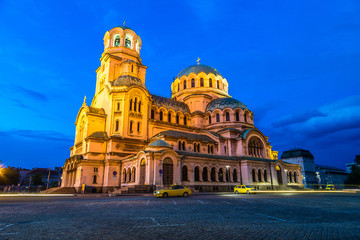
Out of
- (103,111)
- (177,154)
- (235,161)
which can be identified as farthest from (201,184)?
(103,111)

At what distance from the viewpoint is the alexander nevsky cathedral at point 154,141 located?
33156 mm

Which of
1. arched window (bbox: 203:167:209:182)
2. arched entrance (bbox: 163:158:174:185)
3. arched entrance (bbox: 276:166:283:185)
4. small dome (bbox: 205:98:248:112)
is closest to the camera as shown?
arched entrance (bbox: 163:158:174:185)

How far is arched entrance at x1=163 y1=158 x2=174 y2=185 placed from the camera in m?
30.8

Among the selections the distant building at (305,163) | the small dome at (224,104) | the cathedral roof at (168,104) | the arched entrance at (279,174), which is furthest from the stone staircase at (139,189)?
the distant building at (305,163)

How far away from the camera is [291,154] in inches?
3506

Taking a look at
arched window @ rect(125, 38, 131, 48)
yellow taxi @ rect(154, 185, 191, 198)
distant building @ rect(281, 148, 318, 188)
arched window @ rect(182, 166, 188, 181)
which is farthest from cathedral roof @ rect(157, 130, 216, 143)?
distant building @ rect(281, 148, 318, 188)

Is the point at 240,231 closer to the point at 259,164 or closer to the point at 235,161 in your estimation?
the point at 235,161

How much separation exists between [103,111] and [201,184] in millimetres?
21367

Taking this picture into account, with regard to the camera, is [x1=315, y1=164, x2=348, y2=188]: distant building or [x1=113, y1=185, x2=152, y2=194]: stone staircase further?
[x1=315, y1=164, x2=348, y2=188]: distant building

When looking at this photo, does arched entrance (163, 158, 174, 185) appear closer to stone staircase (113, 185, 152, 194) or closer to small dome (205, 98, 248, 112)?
stone staircase (113, 185, 152, 194)

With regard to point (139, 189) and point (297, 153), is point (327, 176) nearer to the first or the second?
point (297, 153)

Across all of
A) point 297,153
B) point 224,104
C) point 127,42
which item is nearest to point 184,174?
point 224,104

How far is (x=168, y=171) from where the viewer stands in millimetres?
31188

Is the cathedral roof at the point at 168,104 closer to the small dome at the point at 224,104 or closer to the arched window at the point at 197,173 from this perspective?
the small dome at the point at 224,104
